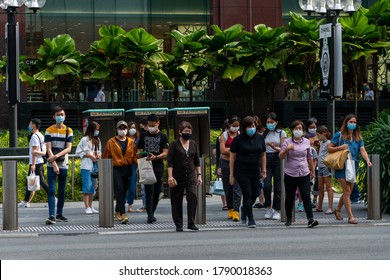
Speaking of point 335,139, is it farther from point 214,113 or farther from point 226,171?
point 214,113

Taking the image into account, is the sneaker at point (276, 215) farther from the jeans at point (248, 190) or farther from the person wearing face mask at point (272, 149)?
the jeans at point (248, 190)

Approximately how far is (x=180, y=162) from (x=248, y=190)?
127 cm

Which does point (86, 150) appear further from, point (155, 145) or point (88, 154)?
point (155, 145)

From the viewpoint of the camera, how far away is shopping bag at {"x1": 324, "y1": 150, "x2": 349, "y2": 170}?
18297mm

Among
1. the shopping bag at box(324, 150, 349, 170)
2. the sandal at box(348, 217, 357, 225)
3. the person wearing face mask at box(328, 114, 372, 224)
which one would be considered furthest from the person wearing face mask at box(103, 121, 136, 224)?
the sandal at box(348, 217, 357, 225)

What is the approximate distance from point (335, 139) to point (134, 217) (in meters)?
3.94

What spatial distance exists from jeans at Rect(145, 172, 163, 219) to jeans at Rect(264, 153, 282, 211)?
6.82 feet

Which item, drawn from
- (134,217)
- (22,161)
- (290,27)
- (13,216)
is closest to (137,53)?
(290,27)

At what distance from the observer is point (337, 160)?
1836 cm

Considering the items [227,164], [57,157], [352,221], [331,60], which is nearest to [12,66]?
[331,60]

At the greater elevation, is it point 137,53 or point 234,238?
point 137,53

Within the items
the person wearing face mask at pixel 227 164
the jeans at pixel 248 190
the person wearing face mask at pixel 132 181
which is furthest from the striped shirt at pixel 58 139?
the jeans at pixel 248 190

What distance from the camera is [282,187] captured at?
735 inches

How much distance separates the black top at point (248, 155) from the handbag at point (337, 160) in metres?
1.41
